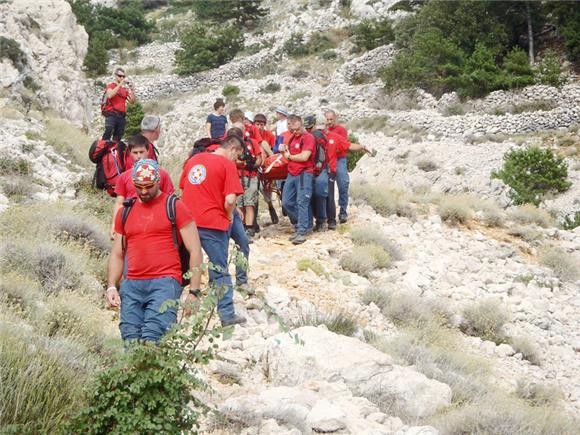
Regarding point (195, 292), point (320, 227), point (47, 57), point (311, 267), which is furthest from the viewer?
point (47, 57)

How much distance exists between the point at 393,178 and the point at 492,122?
6670 millimetres

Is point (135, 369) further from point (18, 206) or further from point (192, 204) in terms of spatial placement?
point (18, 206)

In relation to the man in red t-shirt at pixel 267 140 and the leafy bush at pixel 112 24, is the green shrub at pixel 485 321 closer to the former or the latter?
the man in red t-shirt at pixel 267 140

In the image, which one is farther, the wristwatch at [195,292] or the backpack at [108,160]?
the backpack at [108,160]

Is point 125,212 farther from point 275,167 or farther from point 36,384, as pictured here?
point 275,167

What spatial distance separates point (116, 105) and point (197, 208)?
14.6 ft

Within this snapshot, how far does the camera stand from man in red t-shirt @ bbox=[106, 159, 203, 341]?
11.8 ft

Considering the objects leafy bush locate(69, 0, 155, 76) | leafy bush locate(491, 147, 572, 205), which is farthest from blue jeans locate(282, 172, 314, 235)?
leafy bush locate(69, 0, 155, 76)

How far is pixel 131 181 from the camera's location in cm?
453

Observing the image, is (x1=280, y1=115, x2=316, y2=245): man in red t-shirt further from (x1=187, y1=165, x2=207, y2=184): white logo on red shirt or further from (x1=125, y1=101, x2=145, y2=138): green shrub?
(x1=125, y1=101, x2=145, y2=138): green shrub

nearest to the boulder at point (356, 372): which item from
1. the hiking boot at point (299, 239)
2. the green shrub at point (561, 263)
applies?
the hiking boot at point (299, 239)

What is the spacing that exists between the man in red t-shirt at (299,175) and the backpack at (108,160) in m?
2.78

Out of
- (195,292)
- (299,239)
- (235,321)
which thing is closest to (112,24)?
(299,239)

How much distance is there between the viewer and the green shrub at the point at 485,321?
22.2 ft
